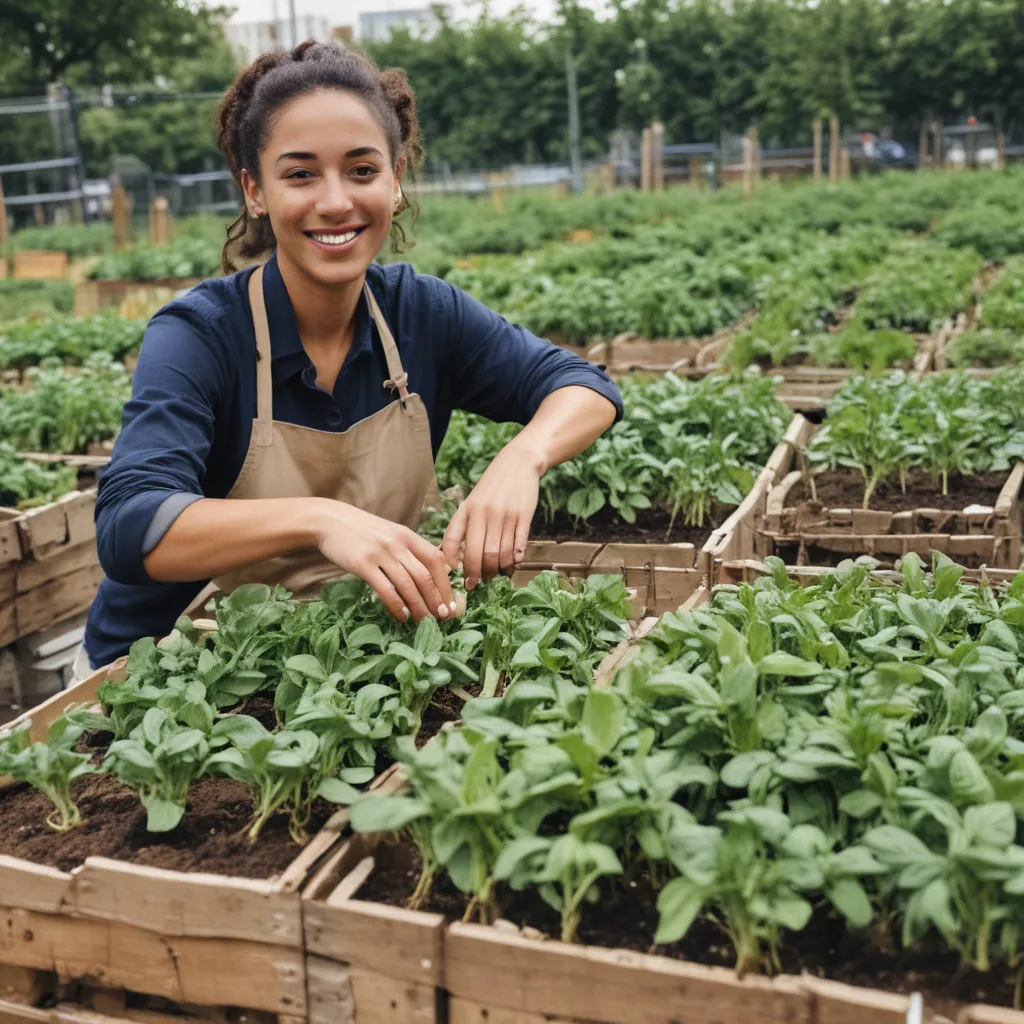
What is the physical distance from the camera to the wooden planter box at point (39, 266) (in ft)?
50.2

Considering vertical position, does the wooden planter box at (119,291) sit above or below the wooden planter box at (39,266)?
below

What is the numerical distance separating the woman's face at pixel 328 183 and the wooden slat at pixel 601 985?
158 cm

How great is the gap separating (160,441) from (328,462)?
20.4 inches

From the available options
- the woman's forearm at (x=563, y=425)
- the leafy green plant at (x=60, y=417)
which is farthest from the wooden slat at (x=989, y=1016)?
the leafy green plant at (x=60, y=417)

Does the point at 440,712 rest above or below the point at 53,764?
below

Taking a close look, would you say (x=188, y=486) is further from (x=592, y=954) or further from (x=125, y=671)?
(x=592, y=954)

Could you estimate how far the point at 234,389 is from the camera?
9.35 ft

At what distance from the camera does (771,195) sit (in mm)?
21281

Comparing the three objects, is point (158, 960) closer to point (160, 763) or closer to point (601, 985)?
point (160, 763)

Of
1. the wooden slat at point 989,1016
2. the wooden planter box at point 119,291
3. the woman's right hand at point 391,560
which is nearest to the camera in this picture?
the wooden slat at point 989,1016

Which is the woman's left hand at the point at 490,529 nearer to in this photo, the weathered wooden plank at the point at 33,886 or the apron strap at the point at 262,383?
the apron strap at the point at 262,383

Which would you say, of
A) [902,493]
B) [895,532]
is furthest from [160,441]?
[902,493]

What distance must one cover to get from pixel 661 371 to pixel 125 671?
14.2ft

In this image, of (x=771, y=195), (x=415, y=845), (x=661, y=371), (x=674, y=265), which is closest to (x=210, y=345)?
(x=415, y=845)
